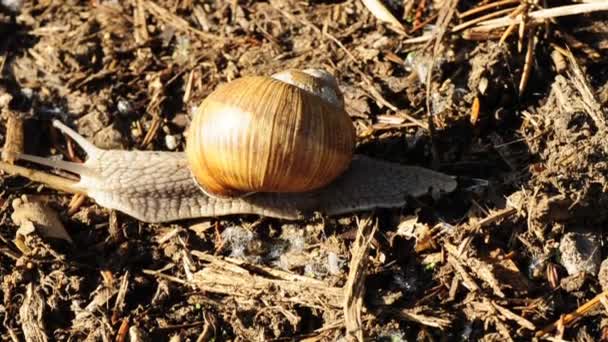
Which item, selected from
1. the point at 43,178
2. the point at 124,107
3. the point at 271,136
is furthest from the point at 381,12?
the point at 43,178

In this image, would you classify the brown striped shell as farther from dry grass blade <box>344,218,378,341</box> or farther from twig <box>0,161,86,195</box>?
twig <box>0,161,86,195</box>

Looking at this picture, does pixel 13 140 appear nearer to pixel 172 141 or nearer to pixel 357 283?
pixel 172 141

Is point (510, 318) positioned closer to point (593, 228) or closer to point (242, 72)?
point (593, 228)

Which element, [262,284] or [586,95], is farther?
[586,95]

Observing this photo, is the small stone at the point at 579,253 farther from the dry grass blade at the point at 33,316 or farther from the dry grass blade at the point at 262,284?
the dry grass blade at the point at 33,316

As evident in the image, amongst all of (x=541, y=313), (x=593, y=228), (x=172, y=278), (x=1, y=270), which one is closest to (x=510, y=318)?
(x=541, y=313)

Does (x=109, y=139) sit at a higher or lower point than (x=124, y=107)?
lower
